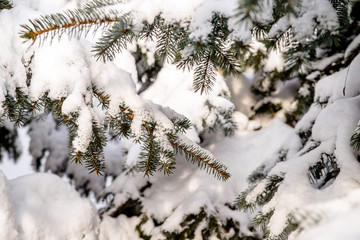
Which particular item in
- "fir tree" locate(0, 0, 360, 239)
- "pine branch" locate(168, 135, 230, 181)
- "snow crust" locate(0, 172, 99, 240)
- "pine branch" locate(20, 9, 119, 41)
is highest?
"pine branch" locate(20, 9, 119, 41)

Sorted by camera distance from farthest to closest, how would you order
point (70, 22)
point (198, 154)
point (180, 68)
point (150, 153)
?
point (198, 154)
point (150, 153)
point (180, 68)
point (70, 22)

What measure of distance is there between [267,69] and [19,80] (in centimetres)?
241

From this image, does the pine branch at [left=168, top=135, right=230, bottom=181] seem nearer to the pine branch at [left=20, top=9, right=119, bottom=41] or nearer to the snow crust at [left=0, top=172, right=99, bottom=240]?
the pine branch at [left=20, top=9, right=119, bottom=41]

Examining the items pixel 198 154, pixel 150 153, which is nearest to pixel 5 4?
pixel 150 153

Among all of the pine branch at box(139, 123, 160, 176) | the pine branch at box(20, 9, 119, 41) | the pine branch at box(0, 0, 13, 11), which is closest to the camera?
the pine branch at box(20, 9, 119, 41)

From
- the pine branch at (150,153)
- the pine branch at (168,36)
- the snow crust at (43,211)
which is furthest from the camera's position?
the snow crust at (43,211)

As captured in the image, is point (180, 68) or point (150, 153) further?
point (150, 153)

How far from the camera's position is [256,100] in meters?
3.22

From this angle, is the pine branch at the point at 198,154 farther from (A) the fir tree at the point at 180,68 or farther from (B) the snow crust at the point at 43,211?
(B) the snow crust at the point at 43,211

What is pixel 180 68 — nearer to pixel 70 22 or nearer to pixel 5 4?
pixel 70 22

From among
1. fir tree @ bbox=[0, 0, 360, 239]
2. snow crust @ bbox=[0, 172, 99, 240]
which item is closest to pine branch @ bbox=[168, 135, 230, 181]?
fir tree @ bbox=[0, 0, 360, 239]

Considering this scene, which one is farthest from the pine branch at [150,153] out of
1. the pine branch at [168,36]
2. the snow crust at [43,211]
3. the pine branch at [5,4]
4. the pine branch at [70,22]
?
the snow crust at [43,211]

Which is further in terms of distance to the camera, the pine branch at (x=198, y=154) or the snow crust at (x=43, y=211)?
the snow crust at (x=43, y=211)

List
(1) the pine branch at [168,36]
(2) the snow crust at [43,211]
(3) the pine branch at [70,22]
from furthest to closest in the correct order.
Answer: (2) the snow crust at [43,211]
(1) the pine branch at [168,36]
(3) the pine branch at [70,22]
